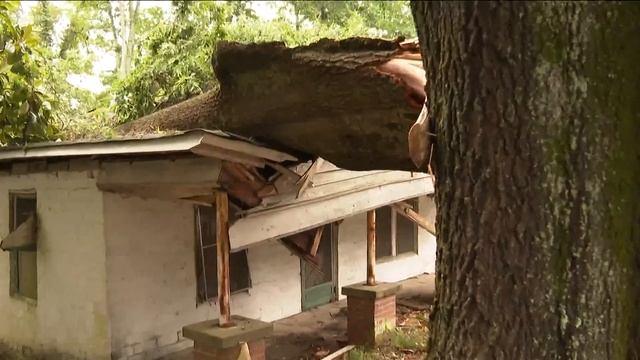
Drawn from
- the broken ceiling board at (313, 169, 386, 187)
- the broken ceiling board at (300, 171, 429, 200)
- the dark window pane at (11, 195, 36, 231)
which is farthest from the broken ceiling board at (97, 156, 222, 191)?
the dark window pane at (11, 195, 36, 231)

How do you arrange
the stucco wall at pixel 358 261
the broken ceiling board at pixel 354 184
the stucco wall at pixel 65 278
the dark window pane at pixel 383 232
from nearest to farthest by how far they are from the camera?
the broken ceiling board at pixel 354 184 → the stucco wall at pixel 65 278 → the stucco wall at pixel 358 261 → the dark window pane at pixel 383 232

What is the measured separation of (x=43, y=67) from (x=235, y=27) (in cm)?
360

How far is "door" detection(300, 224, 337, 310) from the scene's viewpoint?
9.66m

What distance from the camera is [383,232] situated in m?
11.7

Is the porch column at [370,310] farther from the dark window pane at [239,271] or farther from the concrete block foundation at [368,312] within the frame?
the dark window pane at [239,271]

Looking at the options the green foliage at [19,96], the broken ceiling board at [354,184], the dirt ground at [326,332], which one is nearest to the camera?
the broken ceiling board at [354,184]

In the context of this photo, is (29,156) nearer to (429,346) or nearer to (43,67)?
(43,67)

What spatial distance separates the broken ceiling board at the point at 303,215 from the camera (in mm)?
5914

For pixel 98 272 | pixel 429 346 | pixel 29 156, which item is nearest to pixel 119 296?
pixel 98 272

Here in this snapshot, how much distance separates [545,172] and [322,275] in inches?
324

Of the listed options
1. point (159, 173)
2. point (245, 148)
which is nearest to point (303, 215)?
point (245, 148)

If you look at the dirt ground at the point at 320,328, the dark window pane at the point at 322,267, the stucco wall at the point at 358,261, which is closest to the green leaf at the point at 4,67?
the dirt ground at the point at 320,328

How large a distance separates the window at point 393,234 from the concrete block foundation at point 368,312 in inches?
141

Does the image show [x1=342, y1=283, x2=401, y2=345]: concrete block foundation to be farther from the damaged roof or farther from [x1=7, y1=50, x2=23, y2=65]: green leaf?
[x1=7, y1=50, x2=23, y2=65]: green leaf
